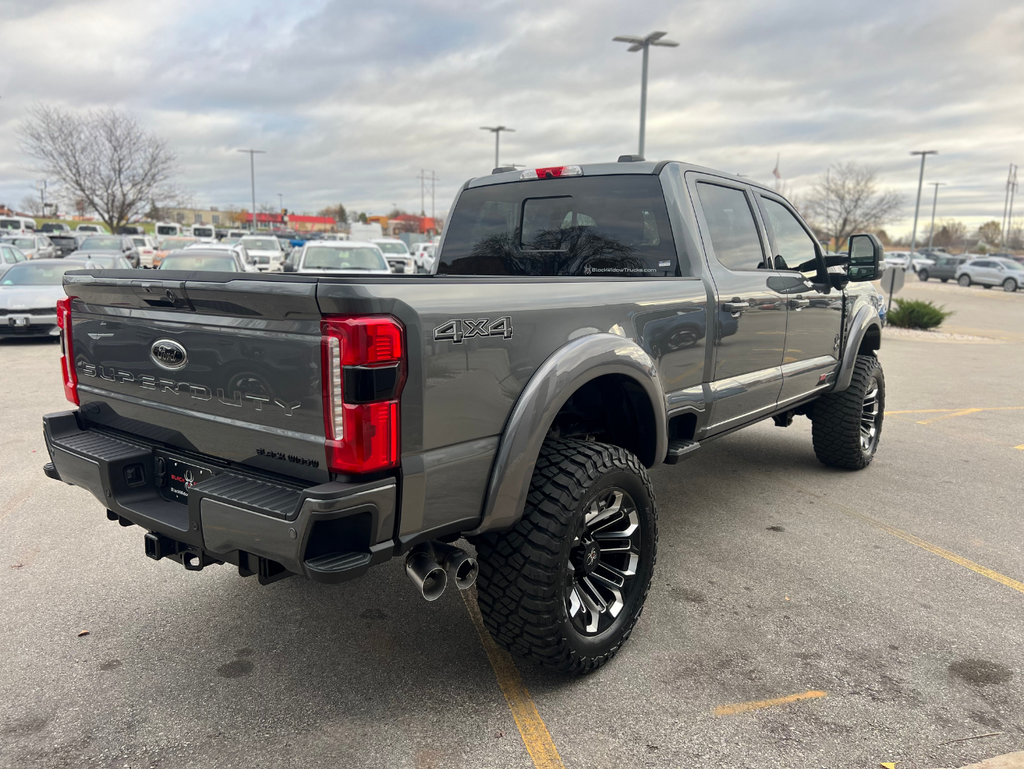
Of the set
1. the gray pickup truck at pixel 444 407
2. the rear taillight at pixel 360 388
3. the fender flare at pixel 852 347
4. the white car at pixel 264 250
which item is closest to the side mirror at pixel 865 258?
the fender flare at pixel 852 347

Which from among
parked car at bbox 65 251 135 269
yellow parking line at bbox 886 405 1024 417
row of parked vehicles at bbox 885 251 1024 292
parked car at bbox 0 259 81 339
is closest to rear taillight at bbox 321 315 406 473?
yellow parking line at bbox 886 405 1024 417

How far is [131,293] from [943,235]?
11855cm

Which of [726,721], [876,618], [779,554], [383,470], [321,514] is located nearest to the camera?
[321,514]

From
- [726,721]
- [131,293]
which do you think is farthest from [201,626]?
[726,721]

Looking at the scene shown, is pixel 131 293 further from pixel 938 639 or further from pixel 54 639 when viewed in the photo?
pixel 938 639

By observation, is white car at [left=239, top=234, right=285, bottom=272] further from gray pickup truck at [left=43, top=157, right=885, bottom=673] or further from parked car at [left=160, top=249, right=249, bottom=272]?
gray pickup truck at [left=43, top=157, right=885, bottom=673]

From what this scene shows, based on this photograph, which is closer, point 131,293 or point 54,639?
point 131,293

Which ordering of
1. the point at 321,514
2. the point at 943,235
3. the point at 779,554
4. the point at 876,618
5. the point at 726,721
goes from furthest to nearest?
the point at 943,235, the point at 779,554, the point at 876,618, the point at 726,721, the point at 321,514

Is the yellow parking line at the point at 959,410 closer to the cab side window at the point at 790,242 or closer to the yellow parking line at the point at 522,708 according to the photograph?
the cab side window at the point at 790,242

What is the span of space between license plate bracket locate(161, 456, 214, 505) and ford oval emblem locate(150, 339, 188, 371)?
36 cm

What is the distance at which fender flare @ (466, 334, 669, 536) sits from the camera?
100 inches

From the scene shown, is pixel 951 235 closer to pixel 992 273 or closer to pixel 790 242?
pixel 992 273

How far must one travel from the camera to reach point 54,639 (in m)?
3.15

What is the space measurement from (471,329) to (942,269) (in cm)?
4776
